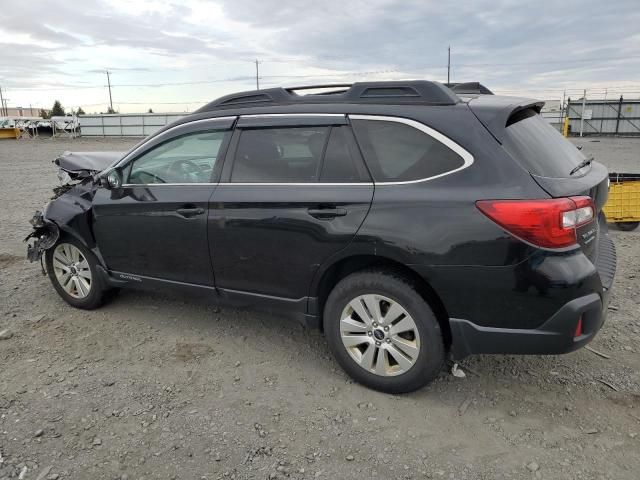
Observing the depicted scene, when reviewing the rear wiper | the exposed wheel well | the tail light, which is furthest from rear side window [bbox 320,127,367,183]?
the rear wiper

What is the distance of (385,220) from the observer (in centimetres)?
289

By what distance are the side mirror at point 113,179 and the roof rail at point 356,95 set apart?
903mm

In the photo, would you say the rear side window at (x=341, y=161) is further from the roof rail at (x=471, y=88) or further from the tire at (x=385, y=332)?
the roof rail at (x=471, y=88)

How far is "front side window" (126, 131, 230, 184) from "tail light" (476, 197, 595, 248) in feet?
6.43

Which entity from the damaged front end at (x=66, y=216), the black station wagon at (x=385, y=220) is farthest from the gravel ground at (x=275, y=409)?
the damaged front end at (x=66, y=216)

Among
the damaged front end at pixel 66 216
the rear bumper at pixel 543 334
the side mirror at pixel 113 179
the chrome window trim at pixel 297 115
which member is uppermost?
the chrome window trim at pixel 297 115

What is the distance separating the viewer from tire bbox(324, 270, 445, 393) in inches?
115

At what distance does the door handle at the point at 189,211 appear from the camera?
11.8 feet

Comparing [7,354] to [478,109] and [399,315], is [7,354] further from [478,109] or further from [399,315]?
[478,109]

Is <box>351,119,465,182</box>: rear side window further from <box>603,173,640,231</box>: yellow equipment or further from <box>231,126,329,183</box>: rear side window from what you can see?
<box>603,173,640,231</box>: yellow equipment

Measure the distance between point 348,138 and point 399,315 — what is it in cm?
111

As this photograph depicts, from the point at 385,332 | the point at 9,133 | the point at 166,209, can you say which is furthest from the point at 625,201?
the point at 9,133

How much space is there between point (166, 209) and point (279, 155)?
39.0 inches

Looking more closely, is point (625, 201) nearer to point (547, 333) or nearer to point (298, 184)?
point (547, 333)
